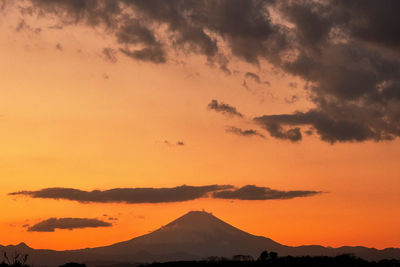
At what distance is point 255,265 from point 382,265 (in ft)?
96.0

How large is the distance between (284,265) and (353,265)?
1565cm

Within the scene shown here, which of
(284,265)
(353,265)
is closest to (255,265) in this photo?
(284,265)

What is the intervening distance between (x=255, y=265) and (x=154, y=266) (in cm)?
2894

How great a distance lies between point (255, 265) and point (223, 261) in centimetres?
1436

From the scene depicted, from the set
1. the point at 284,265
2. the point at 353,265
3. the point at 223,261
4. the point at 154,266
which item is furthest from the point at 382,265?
the point at 154,266

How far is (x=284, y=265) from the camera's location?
6550 inches

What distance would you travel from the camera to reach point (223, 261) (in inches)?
7200

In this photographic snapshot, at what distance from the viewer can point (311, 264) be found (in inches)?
6476

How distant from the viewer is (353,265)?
164125 millimetres

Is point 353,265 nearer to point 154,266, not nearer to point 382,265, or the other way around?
point 382,265

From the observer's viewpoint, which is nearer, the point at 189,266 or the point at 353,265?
the point at 353,265

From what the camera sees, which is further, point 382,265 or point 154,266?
point 154,266

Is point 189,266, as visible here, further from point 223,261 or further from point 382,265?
point 382,265

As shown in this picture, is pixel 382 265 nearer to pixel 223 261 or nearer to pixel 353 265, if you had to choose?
pixel 353 265
